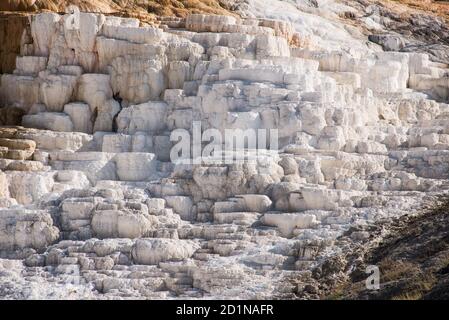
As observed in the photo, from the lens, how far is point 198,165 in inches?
961

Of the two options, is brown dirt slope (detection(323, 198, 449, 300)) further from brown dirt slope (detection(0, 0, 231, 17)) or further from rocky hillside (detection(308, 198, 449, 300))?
brown dirt slope (detection(0, 0, 231, 17))

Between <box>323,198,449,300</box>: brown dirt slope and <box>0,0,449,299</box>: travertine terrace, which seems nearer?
<box>323,198,449,300</box>: brown dirt slope

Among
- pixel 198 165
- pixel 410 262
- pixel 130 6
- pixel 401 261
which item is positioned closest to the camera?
pixel 410 262

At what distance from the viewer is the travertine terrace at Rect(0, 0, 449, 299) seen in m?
22.1

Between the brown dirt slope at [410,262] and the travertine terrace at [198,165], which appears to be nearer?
the brown dirt slope at [410,262]

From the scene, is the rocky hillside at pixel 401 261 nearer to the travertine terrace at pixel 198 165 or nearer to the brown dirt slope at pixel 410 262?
the brown dirt slope at pixel 410 262

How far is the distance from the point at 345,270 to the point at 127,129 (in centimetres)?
765

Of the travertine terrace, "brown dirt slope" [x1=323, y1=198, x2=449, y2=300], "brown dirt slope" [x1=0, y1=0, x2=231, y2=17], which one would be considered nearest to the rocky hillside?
"brown dirt slope" [x1=323, y1=198, x2=449, y2=300]

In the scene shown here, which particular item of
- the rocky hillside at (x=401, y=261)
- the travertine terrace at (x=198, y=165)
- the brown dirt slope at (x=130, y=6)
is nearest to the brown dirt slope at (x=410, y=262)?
the rocky hillside at (x=401, y=261)

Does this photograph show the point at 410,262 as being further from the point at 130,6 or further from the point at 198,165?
the point at 130,6

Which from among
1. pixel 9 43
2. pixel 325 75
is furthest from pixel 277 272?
pixel 9 43

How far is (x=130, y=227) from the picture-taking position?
2306 cm

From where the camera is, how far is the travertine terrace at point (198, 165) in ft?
72.5

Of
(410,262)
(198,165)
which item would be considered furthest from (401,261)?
(198,165)
